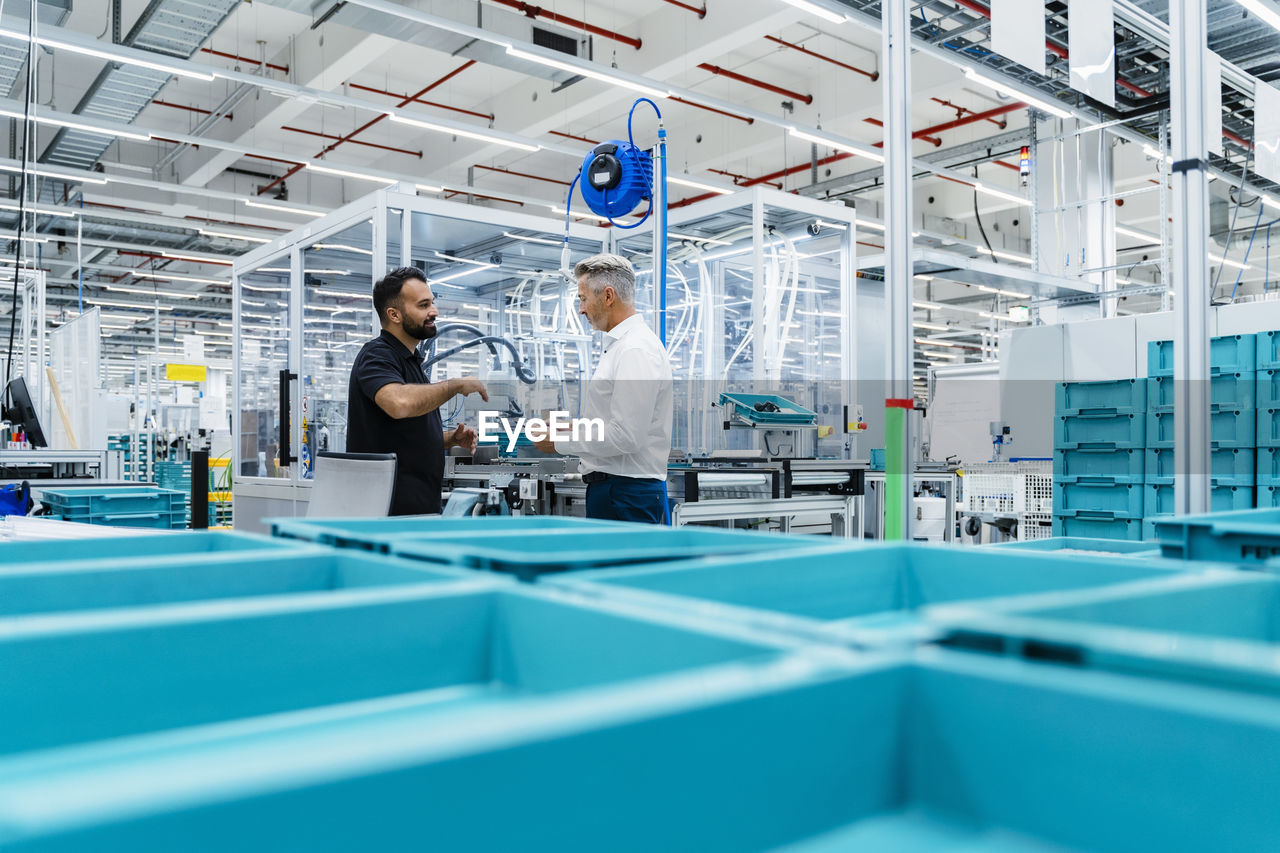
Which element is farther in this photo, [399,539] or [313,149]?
[313,149]

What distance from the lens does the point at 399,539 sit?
1.12 m

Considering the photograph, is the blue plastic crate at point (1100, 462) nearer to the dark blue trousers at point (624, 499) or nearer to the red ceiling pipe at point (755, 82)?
the dark blue trousers at point (624, 499)

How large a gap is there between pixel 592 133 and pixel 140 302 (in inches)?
365

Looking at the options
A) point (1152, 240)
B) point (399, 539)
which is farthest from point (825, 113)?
point (399, 539)

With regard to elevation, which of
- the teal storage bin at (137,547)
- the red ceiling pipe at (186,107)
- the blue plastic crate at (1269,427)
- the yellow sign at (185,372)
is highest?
the red ceiling pipe at (186,107)

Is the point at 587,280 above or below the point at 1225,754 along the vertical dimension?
above

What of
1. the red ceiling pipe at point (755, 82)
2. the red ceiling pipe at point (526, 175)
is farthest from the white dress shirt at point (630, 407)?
the red ceiling pipe at point (526, 175)

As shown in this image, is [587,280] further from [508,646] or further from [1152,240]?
[1152,240]

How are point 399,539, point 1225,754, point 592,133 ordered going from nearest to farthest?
point 1225,754 < point 399,539 < point 592,133

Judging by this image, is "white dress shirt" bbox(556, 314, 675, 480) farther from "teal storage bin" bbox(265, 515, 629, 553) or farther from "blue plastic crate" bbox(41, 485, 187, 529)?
"blue plastic crate" bbox(41, 485, 187, 529)

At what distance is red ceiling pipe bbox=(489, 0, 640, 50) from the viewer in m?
7.94

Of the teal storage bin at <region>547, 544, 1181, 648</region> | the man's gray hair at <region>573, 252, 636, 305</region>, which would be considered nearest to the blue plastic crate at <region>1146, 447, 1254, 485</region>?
the man's gray hair at <region>573, 252, 636, 305</region>

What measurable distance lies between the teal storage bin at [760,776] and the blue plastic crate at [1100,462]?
3.77m

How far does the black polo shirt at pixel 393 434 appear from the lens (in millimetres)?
2902
